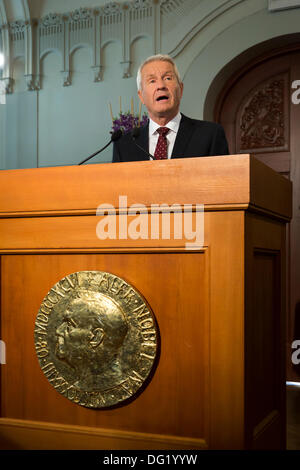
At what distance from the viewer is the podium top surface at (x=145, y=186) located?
1239 mm

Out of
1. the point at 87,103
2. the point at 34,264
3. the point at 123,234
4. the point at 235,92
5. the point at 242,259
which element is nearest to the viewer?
the point at 242,259

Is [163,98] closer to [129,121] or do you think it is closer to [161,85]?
[161,85]

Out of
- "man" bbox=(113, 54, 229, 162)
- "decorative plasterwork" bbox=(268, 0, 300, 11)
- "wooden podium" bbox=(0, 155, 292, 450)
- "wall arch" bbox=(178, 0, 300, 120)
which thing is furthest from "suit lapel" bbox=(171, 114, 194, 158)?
"decorative plasterwork" bbox=(268, 0, 300, 11)

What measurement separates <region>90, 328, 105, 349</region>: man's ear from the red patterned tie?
861 millimetres

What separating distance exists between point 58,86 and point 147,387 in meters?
4.08

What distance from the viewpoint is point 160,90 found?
2.08 meters

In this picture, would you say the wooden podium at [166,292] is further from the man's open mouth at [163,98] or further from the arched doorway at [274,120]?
the arched doorway at [274,120]

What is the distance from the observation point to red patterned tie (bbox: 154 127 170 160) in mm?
1989

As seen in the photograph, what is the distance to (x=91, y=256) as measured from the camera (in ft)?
4.52

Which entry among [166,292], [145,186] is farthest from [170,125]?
[166,292]

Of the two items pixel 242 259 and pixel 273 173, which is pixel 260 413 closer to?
pixel 242 259

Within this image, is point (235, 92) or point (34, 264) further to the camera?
point (235, 92)

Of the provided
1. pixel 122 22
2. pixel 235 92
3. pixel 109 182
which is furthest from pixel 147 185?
pixel 122 22

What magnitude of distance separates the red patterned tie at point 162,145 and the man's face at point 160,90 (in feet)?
0.24
